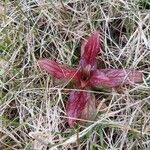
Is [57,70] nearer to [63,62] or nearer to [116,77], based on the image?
[63,62]

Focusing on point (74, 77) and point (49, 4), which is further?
point (49, 4)

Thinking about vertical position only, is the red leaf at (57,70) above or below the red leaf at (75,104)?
above

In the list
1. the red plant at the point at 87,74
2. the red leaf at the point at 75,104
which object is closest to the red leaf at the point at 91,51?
the red plant at the point at 87,74

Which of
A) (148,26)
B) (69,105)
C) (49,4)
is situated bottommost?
(69,105)

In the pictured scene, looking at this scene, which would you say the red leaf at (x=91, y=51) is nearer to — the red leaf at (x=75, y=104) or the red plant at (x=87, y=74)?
the red plant at (x=87, y=74)

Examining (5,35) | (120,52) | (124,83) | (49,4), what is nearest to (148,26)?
(120,52)

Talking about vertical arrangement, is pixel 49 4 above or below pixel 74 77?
above

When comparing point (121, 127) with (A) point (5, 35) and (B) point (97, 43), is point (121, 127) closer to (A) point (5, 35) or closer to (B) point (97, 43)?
(B) point (97, 43)
